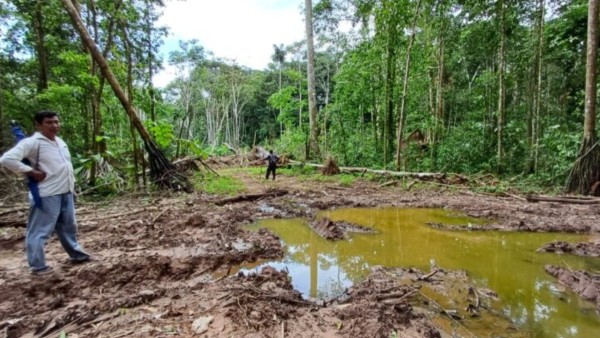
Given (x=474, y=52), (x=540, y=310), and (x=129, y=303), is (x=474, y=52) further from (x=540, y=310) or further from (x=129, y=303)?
(x=129, y=303)

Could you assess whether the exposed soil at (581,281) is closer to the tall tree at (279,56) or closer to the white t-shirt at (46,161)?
the white t-shirt at (46,161)

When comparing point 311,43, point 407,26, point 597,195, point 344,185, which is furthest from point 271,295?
point 311,43

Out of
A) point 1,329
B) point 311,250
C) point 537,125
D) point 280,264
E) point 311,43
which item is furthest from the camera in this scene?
point 311,43

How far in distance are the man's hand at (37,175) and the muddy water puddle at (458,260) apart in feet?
8.60

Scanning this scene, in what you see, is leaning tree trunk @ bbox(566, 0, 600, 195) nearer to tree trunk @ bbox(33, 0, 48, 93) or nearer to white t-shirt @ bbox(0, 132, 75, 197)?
white t-shirt @ bbox(0, 132, 75, 197)

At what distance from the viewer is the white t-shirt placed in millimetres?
3549

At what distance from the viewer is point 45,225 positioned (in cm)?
378

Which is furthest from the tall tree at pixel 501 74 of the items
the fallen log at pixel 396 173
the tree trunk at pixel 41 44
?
the tree trunk at pixel 41 44

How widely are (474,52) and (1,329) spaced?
65.8 ft

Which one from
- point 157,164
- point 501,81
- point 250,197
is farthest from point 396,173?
point 157,164

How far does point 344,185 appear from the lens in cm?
1167

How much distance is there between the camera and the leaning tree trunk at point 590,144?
865 cm

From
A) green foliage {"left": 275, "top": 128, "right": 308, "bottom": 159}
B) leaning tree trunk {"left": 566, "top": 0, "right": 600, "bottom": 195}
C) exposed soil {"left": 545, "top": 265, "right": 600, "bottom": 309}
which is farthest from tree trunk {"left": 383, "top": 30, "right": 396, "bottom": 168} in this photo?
exposed soil {"left": 545, "top": 265, "right": 600, "bottom": 309}

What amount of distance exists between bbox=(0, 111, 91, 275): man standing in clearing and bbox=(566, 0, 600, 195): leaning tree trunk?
1119 centimetres
